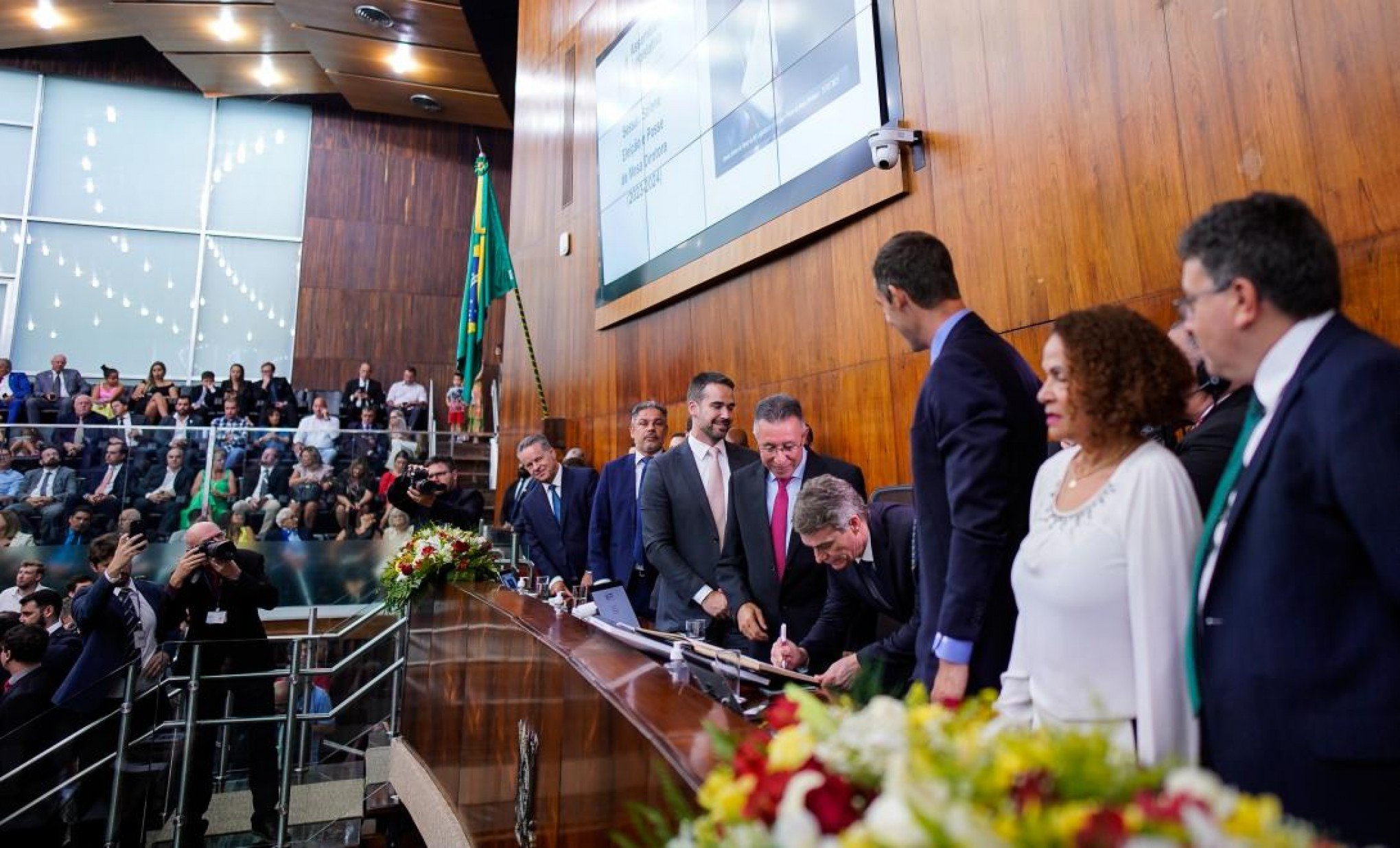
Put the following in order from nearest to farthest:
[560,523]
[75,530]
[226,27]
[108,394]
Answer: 1. [560,523]
2. [75,530]
3. [108,394]
4. [226,27]

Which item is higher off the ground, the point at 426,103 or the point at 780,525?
the point at 426,103

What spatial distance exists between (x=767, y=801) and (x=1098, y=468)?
727 mm

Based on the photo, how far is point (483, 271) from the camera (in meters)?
5.92

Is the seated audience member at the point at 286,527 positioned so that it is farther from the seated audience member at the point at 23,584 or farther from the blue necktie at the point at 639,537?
the blue necktie at the point at 639,537

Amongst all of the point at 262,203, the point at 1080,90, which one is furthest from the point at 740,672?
the point at 262,203

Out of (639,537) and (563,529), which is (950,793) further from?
(563,529)

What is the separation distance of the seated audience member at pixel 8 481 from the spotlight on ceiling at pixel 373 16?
196 inches

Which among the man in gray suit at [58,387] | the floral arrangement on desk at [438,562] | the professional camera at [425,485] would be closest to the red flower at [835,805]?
the floral arrangement on desk at [438,562]

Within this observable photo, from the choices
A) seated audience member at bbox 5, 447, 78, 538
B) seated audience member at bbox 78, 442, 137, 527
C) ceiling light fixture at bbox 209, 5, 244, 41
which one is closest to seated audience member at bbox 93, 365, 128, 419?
seated audience member at bbox 5, 447, 78, 538

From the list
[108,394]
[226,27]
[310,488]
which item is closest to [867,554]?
[310,488]

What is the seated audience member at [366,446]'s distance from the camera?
6.69m

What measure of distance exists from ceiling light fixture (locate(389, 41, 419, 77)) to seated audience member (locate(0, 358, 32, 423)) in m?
4.88

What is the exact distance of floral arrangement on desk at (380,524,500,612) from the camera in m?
3.65

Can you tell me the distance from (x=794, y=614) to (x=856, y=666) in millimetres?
597
